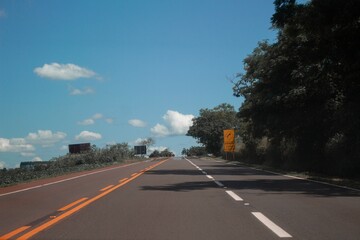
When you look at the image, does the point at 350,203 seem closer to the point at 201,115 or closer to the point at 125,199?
the point at 125,199

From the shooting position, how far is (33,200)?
14898 millimetres

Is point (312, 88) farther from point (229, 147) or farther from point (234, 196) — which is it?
point (229, 147)

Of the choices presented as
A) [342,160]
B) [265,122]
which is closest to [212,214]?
[342,160]

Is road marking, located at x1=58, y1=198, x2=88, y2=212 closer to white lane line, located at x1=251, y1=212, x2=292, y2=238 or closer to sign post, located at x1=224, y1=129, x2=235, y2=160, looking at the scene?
white lane line, located at x1=251, y1=212, x2=292, y2=238

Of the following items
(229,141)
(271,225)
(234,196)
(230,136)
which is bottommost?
(271,225)

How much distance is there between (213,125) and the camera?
118 meters

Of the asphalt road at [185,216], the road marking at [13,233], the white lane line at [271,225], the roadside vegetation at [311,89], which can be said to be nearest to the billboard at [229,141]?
the roadside vegetation at [311,89]

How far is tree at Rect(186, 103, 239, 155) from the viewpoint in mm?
116100

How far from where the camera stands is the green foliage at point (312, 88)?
19.3 meters

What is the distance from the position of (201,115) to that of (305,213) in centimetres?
11466

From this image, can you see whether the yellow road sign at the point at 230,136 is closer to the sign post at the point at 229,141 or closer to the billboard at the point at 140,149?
the sign post at the point at 229,141

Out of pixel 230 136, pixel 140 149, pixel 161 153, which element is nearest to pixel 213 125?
pixel 140 149

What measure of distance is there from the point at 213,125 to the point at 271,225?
10900 cm

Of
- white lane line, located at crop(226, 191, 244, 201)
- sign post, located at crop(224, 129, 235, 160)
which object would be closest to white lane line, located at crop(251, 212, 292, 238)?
white lane line, located at crop(226, 191, 244, 201)
